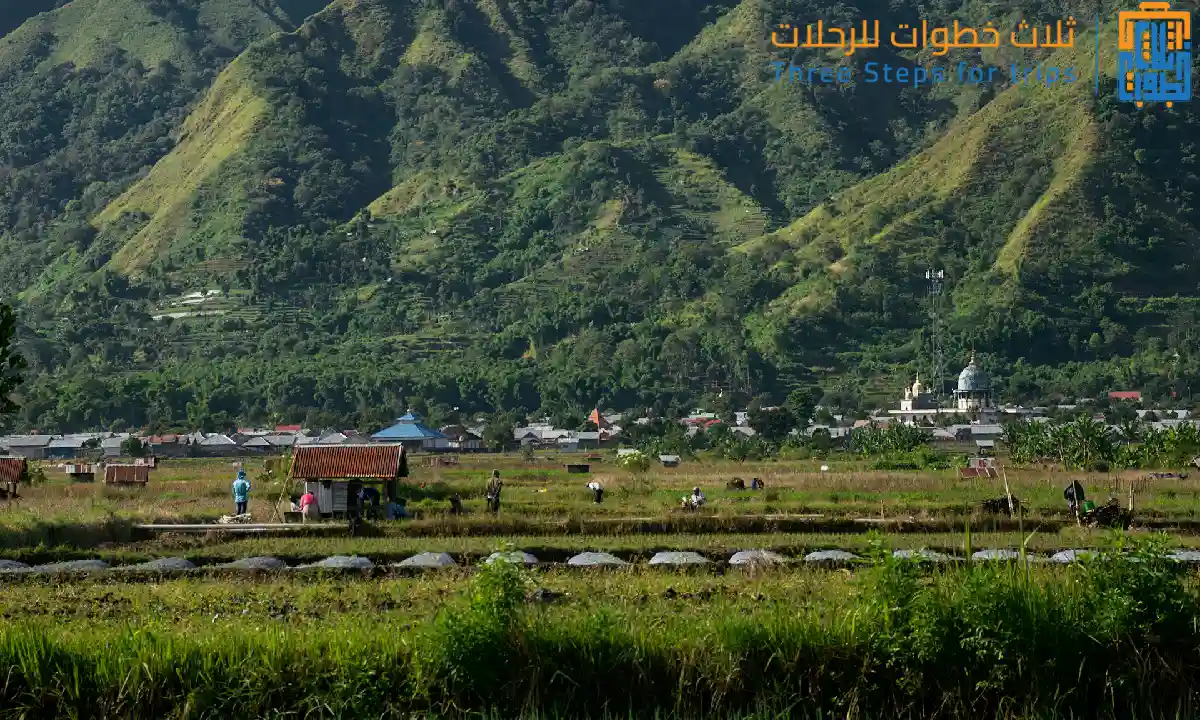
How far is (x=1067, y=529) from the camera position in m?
35.3

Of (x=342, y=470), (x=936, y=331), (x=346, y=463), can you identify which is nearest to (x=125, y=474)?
(x=346, y=463)

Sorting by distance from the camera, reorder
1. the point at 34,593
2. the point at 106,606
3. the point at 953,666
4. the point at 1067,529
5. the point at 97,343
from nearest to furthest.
A: the point at 953,666 → the point at 106,606 → the point at 34,593 → the point at 1067,529 → the point at 97,343

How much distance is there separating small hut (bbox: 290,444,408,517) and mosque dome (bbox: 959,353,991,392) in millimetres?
119407

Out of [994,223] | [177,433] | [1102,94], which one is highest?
[1102,94]

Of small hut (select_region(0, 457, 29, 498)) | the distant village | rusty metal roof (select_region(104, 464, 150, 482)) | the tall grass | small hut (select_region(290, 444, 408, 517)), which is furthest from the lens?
the distant village

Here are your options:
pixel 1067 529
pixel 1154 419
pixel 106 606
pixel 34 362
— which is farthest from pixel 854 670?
pixel 34 362

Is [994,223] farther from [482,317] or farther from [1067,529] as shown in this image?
[1067,529]

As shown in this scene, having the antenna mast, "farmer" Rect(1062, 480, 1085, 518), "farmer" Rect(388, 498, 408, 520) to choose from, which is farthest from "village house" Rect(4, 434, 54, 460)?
"farmer" Rect(1062, 480, 1085, 518)

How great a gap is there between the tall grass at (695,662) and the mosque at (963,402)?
136503 millimetres

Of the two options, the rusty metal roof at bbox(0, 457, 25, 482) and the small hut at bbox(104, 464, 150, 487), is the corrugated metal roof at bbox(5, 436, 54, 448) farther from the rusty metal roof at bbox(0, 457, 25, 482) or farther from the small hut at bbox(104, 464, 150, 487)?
the rusty metal roof at bbox(0, 457, 25, 482)

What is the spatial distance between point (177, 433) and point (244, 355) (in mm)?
42235

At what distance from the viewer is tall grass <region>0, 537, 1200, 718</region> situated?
1744 cm

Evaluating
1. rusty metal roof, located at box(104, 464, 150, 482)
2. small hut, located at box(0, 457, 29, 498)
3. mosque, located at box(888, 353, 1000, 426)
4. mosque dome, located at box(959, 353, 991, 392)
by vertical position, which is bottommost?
mosque, located at box(888, 353, 1000, 426)

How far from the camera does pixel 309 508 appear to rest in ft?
128
